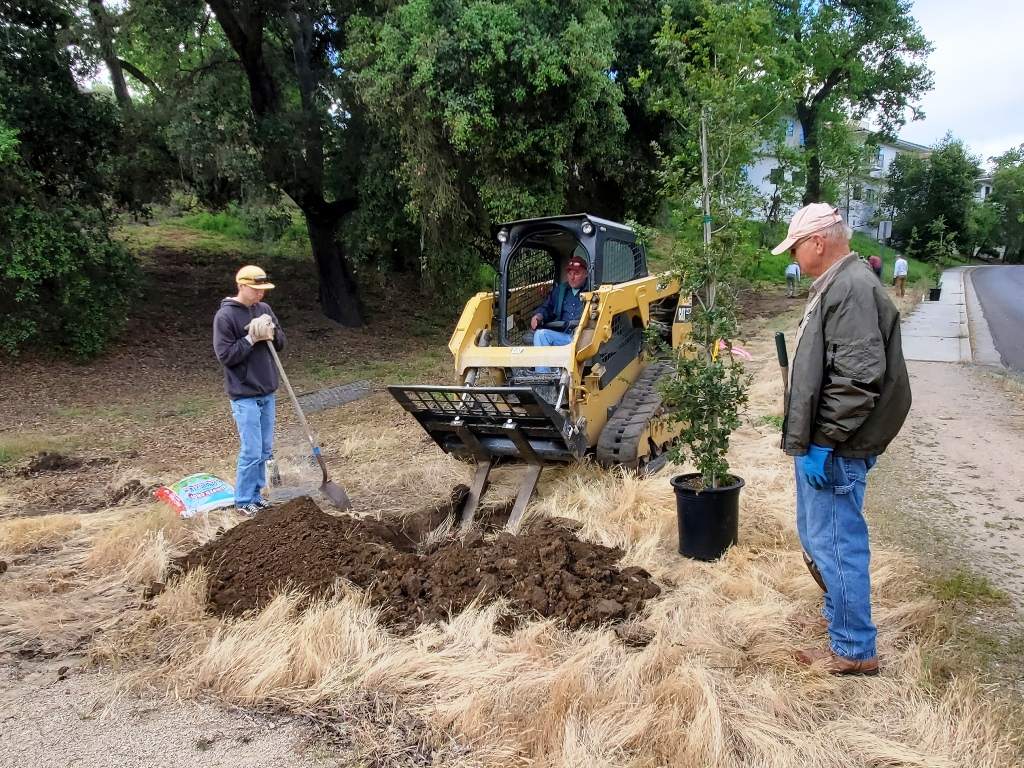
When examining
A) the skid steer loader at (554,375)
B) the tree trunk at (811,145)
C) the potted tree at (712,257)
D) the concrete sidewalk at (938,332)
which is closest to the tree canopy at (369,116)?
the skid steer loader at (554,375)

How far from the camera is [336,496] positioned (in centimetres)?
582

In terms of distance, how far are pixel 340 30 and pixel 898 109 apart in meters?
25.8

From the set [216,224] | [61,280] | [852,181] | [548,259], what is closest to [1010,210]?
[852,181]

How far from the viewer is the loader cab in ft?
20.6

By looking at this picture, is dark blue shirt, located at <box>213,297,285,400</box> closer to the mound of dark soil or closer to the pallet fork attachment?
the pallet fork attachment

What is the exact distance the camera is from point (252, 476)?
5715mm

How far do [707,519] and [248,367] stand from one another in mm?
3473

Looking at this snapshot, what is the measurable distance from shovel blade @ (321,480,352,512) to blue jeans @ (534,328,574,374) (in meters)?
1.86

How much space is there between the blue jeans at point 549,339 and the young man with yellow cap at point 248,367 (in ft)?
6.74

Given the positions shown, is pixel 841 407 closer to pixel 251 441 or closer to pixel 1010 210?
pixel 251 441

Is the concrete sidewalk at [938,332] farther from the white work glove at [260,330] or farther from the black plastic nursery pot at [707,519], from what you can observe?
the white work glove at [260,330]

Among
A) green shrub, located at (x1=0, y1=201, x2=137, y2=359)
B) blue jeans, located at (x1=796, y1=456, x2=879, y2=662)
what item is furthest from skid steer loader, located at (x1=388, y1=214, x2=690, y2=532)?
green shrub, located at (x1=0, y1=201, x2=137, y2=359)

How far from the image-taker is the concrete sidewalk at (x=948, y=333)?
1242 centimetres

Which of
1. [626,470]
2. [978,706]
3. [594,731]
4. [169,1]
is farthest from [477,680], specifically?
[169,1]
